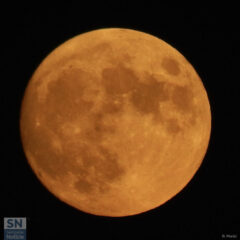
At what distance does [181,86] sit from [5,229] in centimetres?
423

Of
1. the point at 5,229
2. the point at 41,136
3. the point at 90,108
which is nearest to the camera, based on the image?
the point at 90,108

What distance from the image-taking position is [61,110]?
19.7 ft

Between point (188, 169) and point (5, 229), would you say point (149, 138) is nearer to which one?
point (188, 169)

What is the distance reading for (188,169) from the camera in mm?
6641

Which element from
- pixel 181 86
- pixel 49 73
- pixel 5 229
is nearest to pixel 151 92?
pixel 181 86

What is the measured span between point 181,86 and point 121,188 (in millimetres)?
1857

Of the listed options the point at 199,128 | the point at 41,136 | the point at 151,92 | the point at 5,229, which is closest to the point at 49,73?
the point at 41,136

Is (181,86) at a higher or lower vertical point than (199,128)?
higher

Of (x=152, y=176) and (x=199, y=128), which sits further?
(x=199, y=128)

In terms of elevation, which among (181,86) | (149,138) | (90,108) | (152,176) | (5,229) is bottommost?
(5,229)

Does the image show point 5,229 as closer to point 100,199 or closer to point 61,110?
point 100,199

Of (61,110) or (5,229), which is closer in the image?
(61,110)

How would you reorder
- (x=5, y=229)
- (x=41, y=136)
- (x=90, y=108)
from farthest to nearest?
(x=5, y=229) < (x=41, y=136) < (x=90, y=108)

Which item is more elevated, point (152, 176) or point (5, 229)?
point (152, 176)
